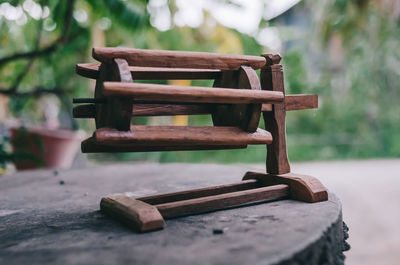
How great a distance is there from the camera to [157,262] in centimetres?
76

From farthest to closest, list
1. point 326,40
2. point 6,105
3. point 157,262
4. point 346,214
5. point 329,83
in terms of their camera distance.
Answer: point 329,83, point 326,40, point 6,105, point 346,214, point 157,262

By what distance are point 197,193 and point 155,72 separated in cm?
47

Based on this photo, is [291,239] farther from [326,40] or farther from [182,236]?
[326,40]

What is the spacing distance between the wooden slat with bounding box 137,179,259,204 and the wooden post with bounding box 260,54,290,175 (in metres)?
0.12

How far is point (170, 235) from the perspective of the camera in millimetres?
943

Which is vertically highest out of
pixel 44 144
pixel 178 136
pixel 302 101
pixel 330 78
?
pixel 330 78

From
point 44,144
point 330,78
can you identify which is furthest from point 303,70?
point 44,144

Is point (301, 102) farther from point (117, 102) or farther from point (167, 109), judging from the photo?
point (117, 102)

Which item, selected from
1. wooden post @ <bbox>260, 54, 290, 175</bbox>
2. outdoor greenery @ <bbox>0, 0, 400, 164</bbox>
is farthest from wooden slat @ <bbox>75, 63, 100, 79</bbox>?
outdoor greenery @ <bbox>0, 0, 400, 164</bbox>

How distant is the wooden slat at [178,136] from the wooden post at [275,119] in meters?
0.22

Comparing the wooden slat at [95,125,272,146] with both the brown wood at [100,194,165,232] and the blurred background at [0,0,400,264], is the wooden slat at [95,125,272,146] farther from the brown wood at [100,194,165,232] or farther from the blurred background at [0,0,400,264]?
the blurred background at [0,0,400,264]

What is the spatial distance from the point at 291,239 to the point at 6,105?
7.54 meters

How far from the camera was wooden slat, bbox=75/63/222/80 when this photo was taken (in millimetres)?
1166

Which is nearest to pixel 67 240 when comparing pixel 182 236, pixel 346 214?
pixel 182 236
